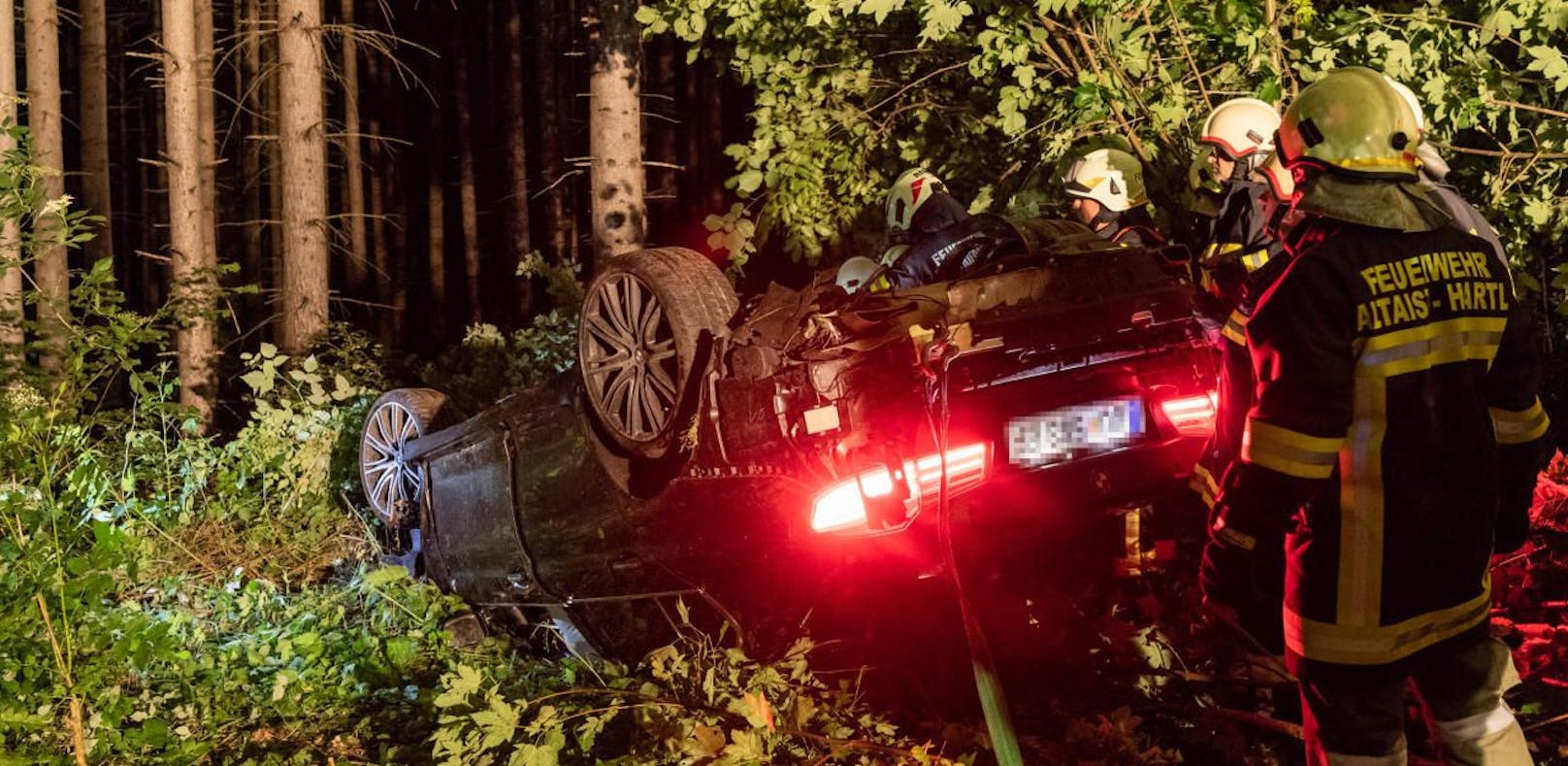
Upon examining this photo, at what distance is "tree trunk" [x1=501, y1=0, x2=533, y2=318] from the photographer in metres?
20.7

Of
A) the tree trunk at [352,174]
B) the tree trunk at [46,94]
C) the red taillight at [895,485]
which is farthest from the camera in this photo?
the tree trunk at [352,174]

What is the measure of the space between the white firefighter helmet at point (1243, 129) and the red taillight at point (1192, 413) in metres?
1.90

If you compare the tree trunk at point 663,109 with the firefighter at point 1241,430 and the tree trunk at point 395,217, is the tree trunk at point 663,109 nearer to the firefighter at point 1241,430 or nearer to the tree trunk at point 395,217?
the tree trunk at point 395,217

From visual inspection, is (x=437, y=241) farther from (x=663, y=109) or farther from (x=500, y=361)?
(x=500, y=361)

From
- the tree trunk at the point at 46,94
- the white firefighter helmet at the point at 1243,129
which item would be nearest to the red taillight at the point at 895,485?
the white firefighter helmet at the point at 1243,129

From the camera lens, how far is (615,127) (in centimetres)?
844

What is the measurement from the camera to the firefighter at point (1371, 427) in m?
2.55

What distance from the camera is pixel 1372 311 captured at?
2.54 meters

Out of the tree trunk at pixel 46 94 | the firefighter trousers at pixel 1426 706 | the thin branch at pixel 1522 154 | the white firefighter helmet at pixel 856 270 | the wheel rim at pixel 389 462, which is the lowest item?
the firefighter trousers at pixel 1426 706

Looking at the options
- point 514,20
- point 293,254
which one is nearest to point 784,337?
point 293,254

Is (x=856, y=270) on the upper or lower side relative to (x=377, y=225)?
lower

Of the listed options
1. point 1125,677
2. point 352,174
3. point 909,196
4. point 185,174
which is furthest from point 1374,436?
point 352,174

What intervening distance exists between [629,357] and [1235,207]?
2.44 meters

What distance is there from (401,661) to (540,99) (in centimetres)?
1624
